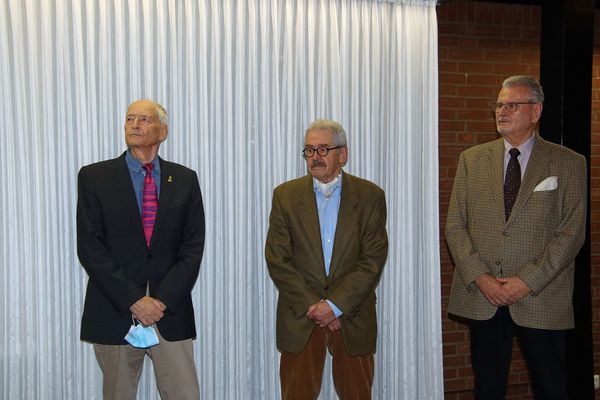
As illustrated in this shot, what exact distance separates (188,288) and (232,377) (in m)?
0.88

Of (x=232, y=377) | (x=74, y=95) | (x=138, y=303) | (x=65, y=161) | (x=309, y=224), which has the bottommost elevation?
(x=232, y=377)

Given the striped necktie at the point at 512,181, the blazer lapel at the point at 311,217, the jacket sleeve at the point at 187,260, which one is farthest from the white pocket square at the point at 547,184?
the jacket sleeve at the point at 187,260

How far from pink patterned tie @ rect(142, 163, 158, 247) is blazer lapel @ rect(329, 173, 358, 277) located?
0.90 metres

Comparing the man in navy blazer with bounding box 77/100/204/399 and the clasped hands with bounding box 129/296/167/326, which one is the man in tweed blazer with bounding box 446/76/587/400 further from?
the clasped hands with bounding box 129/296/167/326

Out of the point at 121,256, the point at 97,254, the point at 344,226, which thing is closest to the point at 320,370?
the point at 344,226

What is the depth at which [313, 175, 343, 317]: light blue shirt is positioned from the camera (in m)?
3.70

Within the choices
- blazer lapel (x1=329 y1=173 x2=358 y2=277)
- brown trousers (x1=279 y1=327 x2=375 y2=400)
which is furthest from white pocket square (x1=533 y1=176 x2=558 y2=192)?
brown trousers (x1=279 y1=327 x2=375 y2=400)

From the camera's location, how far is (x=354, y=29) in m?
4.34

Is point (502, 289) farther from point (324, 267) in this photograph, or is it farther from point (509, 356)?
point (324, 267)

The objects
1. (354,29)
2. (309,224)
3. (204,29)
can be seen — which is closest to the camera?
(309,224)

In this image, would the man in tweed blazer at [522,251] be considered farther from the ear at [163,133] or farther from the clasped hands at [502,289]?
the ear at [163,133]

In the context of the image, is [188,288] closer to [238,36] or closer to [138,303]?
[138,303]

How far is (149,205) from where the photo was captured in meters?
3.51

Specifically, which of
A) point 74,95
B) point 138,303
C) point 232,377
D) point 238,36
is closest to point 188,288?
point 138,303
